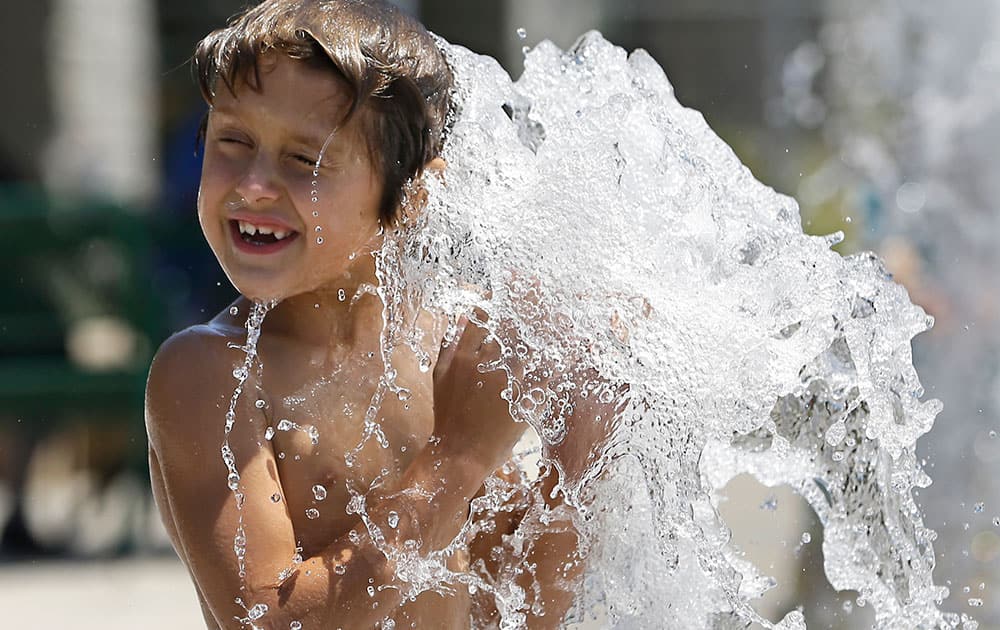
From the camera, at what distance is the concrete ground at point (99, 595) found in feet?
15.8

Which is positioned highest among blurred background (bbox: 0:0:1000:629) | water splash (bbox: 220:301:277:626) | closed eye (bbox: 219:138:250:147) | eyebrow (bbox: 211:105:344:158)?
blurred background (bbox: 0:0:1000:629)

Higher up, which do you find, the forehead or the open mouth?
the forehead

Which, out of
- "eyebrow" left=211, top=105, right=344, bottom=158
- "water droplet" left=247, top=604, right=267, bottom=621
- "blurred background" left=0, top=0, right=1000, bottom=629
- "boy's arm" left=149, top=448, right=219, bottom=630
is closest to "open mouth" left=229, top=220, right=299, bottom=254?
"eyebrow" left=211, top=105, right=344, bottom=158

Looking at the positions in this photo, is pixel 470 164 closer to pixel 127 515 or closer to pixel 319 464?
pixel 319 464

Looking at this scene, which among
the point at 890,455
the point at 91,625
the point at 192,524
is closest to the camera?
the point at 192,524

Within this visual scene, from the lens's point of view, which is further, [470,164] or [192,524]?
[470,164]

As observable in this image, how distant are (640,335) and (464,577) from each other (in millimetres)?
413

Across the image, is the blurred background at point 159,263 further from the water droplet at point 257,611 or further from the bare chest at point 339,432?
the water droplet at point 257,611

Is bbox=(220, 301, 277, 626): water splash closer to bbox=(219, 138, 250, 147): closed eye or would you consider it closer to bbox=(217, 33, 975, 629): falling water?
bbox=(217, 33, 975, 629): falling water

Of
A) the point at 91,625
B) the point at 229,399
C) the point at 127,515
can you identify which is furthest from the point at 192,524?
the point at 127,515

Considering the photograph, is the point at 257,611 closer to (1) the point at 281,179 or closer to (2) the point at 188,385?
(2) the point at 188,385

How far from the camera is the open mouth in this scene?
1851 mm

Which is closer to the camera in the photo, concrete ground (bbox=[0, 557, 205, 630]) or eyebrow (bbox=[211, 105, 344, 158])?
eyebrow (bbox=[211, 105, 344, 158])

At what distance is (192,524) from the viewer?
180 cm
